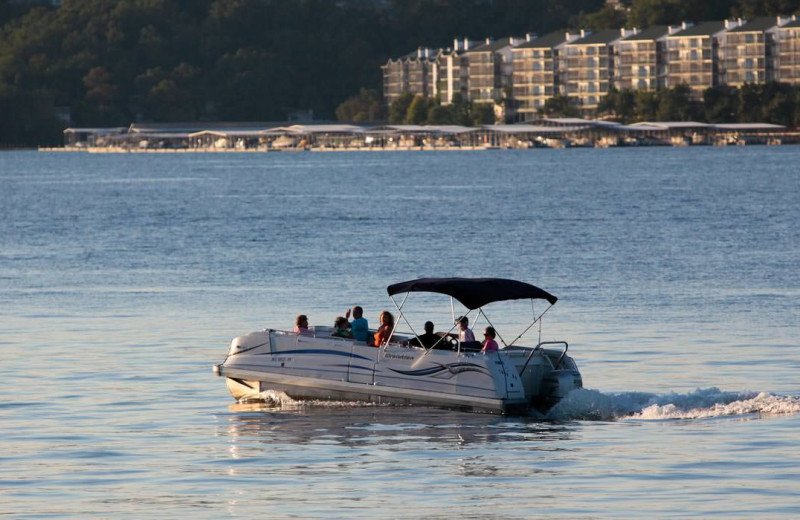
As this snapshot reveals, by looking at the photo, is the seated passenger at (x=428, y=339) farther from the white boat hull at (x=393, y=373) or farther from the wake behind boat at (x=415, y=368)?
the white boat hull at (x=393, y=373)

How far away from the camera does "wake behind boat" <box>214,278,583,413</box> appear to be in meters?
30.5

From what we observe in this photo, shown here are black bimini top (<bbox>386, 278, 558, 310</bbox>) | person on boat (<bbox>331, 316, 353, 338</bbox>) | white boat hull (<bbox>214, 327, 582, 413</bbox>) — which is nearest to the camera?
white boat hull (<bbox>214, 327, 582, 413</bbox>)

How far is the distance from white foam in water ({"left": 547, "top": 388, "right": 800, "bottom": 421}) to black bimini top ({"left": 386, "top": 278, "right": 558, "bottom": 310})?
2.09m

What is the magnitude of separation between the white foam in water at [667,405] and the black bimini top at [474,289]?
82.1 inches

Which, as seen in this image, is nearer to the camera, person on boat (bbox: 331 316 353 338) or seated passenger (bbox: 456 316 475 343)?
seated passenger (bbox: 456 316 475 343)

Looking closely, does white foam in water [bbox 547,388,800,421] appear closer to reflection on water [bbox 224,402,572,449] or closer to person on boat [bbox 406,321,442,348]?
reflection on water [bbox 224,402,572,449]

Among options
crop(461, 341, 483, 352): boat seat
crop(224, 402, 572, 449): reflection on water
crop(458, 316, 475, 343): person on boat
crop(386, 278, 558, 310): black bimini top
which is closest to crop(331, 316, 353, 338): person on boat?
crop(386, 278, 558, 310): black bimini top

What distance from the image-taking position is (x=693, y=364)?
1427 inches

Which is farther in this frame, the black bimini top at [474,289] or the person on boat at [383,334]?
the person on boat at [383,334]

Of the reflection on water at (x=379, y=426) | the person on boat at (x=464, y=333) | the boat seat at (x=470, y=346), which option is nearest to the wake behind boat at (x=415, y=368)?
the boat seat at (x=470, y=346)

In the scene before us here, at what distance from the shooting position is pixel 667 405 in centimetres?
3039

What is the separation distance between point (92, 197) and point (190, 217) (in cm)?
3924

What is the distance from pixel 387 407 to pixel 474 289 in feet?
8.41

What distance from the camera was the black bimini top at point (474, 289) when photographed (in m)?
31.6
